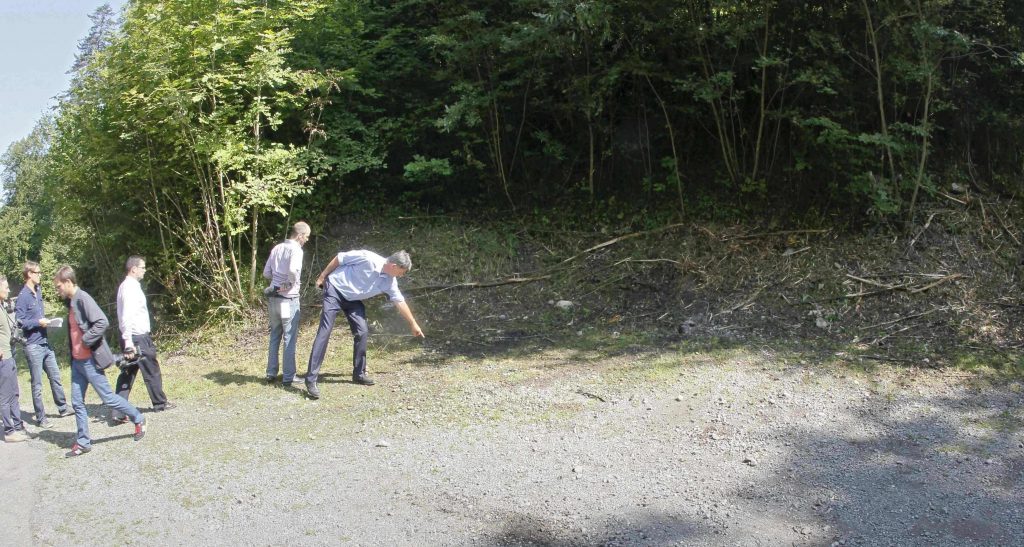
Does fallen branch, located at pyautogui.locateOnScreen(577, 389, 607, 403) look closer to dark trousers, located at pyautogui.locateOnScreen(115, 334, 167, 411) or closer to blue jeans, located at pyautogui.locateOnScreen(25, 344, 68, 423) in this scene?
dark trousers, located at pyautogui.locateOnScreen(115, 334, 167, 411)

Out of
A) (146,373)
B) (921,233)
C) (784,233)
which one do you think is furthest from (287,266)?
(921,233)

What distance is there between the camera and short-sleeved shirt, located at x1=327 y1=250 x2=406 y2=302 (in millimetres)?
7609

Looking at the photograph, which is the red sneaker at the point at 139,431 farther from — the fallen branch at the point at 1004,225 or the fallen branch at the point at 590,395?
the fallen branch at the point at 1004,225

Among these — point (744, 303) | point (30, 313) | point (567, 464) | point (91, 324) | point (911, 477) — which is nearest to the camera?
point (911, 477)

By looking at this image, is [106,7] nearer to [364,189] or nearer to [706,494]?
[364,189]

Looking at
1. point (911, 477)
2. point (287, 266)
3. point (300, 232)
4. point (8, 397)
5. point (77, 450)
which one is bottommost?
point (911, 477)

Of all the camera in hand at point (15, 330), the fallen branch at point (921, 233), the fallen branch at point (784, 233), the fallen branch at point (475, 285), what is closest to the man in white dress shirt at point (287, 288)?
the camera in hand at point (15, 330)

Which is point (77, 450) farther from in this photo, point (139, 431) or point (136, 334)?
point (136, 334)

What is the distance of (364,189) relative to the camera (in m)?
13.7

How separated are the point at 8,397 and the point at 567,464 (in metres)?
5.46

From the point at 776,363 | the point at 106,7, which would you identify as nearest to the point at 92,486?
the point at 776,363

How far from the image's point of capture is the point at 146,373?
7.47 m

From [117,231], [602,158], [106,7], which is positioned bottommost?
[117,231]

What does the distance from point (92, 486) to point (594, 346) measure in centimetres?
522
